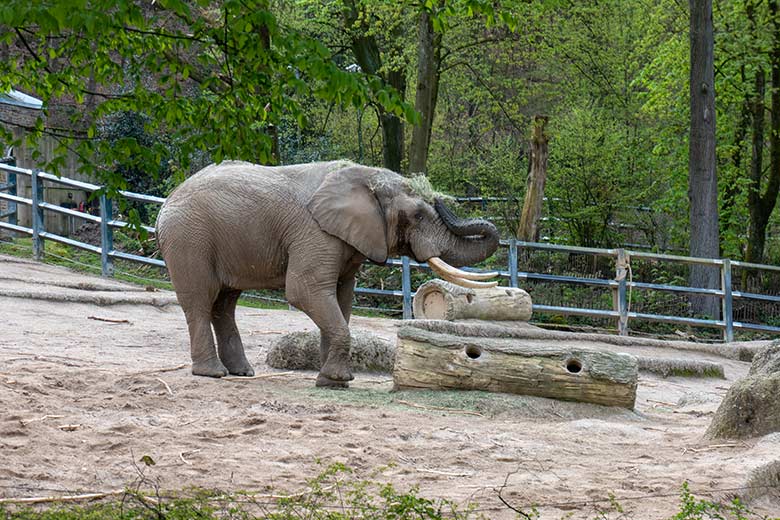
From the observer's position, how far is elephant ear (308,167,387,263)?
9328 millimetres

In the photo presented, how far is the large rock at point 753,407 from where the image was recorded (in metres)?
7.13

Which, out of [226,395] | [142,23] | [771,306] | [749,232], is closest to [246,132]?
[142,23]

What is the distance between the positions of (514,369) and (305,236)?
202 cm

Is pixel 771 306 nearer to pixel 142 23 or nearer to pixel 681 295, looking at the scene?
pixel 681 295

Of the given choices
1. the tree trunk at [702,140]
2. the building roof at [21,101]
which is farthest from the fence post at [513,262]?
the building roof at [21,101]

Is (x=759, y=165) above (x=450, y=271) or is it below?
above

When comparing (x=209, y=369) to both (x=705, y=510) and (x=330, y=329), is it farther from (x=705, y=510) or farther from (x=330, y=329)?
(x=705, y=510)

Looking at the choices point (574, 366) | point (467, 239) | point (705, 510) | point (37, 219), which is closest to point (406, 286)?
point (37, 219)

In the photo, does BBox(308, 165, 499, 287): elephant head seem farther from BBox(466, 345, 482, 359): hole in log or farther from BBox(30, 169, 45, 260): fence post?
BBox(30, 169, 45, 260): fence post

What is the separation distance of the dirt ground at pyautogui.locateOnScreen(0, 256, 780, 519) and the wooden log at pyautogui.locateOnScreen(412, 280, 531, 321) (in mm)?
4783

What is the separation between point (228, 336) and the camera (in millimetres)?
10070

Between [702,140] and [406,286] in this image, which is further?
[702,140]

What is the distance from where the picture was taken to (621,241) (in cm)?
2452

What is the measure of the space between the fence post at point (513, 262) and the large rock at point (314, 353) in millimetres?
6996
